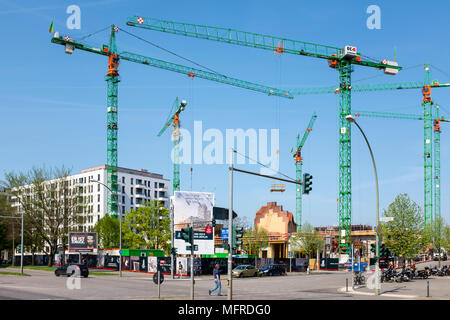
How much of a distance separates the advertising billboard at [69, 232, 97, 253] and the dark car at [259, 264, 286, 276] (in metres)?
22.0

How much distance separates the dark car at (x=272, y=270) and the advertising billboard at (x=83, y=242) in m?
22.0

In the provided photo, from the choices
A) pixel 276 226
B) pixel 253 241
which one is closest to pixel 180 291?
pixel 253 241

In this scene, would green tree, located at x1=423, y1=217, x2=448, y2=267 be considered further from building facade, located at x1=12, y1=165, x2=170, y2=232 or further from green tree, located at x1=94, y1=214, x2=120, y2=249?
building facade, located at x1=12, y1=165, x2=170, y2=232

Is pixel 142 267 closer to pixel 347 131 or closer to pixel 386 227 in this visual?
pixel 386 227

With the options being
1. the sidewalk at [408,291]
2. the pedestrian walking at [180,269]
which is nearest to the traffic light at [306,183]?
the sidewalk at [408,291]

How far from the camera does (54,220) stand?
259ft

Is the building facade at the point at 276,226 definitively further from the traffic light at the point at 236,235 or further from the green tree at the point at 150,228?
the traffic light at the point at 236,235

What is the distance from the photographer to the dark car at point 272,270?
2454 inches

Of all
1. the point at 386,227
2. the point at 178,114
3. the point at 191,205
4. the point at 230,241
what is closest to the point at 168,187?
the point at 178,114

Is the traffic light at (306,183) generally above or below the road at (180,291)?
above

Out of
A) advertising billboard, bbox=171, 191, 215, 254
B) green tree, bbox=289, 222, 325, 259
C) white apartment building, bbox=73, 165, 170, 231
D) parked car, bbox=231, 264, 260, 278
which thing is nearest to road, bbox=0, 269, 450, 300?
parked car, bbox=231, 264, 260, 278

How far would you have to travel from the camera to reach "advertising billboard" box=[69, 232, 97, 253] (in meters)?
64.9
